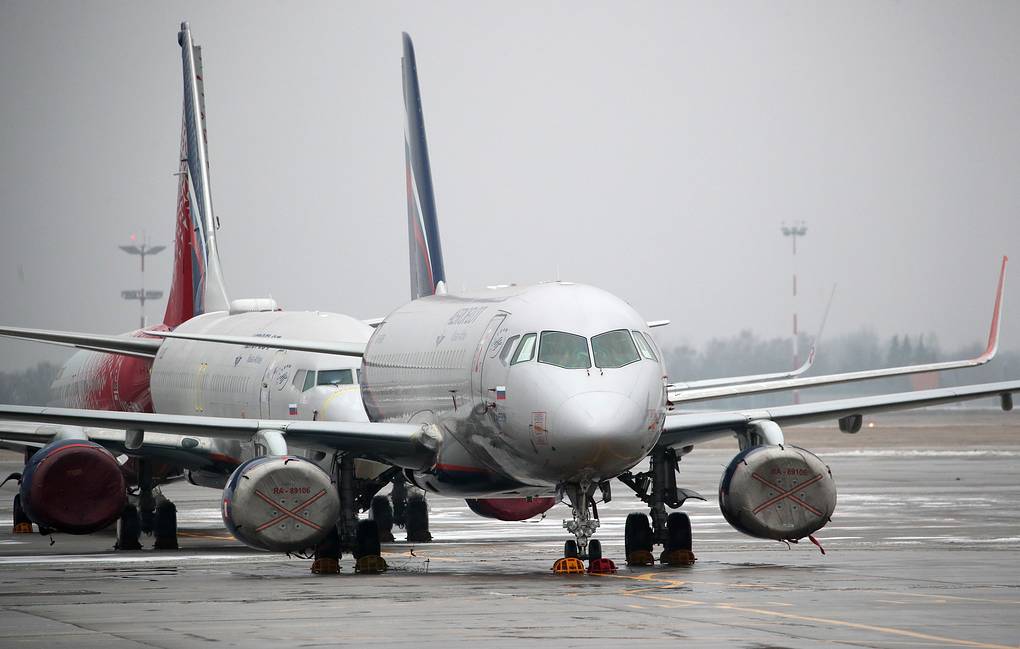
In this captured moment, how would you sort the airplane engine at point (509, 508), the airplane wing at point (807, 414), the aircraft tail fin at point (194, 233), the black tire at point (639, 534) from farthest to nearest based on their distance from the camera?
the aircraft tail fin at point (194, 233) < the airplane engine at point (509, 508) < the airplane wing at point (807, 414) < the black tire at point (639, 534)

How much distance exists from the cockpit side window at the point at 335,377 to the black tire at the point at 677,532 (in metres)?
7.47

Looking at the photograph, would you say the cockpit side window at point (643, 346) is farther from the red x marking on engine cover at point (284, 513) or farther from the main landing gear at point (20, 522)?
the main landing gear at point (20, 522)

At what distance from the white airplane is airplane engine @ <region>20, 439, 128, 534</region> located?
36 cm

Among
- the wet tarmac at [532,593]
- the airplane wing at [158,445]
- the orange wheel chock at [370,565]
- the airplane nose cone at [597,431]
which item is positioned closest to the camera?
the wet tarmac at [532,593]

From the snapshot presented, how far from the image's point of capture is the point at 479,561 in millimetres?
24188

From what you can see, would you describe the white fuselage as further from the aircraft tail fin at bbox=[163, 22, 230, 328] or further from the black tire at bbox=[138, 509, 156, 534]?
the aircraft tail fin at bbox=[163, 22, 230, 328]

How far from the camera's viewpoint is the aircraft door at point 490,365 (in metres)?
21.5

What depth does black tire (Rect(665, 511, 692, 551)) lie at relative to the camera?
2255 cm

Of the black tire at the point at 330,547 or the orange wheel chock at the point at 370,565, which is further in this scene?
the orange wheel chock at the point at 370,565

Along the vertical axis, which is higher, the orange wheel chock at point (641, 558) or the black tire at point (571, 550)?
the black tire at point (571, 550)

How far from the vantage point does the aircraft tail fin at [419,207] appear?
31.0m

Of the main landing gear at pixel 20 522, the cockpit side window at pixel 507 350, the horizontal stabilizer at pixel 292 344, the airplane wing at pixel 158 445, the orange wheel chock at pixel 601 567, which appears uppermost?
the cockpit side window at pixel 507 350

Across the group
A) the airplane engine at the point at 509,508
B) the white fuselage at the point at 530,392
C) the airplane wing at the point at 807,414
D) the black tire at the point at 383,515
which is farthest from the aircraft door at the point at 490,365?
the black tire at the point at 383,515

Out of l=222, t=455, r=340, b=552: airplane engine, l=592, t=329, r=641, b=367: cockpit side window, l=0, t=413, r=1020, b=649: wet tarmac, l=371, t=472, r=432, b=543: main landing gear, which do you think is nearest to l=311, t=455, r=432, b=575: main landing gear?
l=0, t=413, r=1020, b=649: wet tarmac
